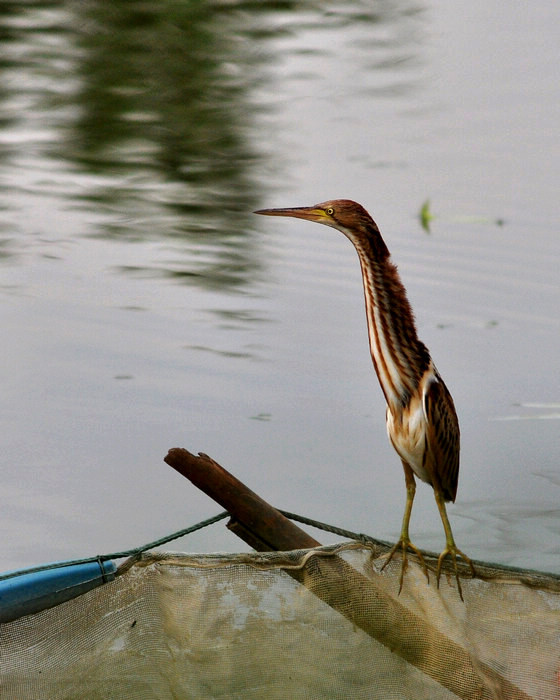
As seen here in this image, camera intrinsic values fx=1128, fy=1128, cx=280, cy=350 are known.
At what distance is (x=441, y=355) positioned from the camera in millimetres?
4125

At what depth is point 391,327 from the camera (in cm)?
202

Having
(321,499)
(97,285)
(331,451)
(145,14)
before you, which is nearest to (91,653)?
(321,499)

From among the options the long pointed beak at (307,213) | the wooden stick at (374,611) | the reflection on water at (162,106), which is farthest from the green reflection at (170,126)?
the wooden stick at (374,611)

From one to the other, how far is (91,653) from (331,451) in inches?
70.4

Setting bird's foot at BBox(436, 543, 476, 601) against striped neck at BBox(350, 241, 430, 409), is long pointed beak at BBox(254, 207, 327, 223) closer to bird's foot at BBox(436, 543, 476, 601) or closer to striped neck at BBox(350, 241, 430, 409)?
striped neck at BBox(350, 241, 430, 409)

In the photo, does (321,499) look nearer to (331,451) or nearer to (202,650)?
(331,451)

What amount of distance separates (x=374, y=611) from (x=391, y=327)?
0.50 metres

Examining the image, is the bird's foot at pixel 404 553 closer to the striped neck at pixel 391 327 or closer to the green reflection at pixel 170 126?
the striped neck at pixel 391 327

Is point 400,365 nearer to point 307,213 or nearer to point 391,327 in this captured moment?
point 391,327

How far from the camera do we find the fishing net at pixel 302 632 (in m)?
1.86

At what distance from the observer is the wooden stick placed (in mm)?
1881

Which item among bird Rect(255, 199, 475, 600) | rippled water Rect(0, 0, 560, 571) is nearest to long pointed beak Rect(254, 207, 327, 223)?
bird Rect(255, 199, 475, 600)

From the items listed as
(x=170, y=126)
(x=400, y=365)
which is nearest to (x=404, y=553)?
(x=400, y=365)

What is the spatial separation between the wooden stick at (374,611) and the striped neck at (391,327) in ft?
1.05
